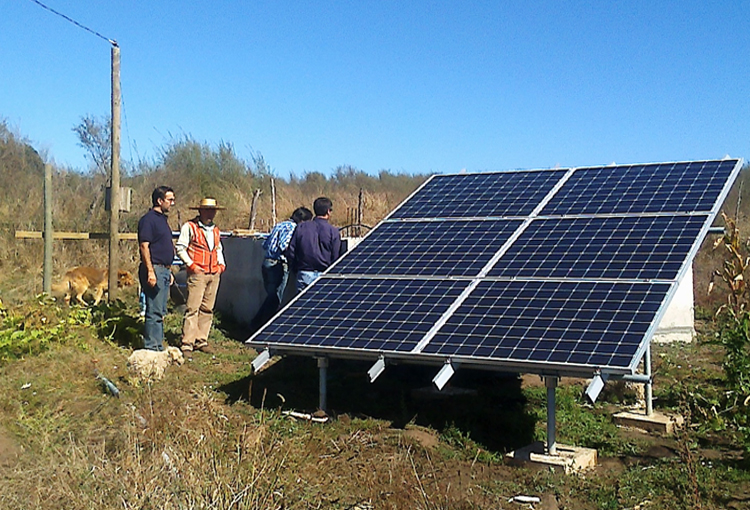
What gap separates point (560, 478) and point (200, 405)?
9.28 feet

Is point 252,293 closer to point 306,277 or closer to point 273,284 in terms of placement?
point 273,284

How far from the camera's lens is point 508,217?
9.47 m

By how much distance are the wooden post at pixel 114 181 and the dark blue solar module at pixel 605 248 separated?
6553mm

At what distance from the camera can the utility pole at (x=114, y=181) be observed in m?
12.6

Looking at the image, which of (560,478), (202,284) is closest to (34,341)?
(202,284)

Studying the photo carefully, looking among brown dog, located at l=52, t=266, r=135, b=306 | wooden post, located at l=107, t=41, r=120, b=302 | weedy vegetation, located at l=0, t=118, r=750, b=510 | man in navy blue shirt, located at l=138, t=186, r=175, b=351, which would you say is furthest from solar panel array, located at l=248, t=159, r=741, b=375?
brown dog, located at l=52, t=266, r=135, b=306

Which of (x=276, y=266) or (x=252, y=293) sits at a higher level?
(x=276, y=266)

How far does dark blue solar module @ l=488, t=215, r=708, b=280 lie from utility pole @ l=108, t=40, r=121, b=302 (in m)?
6.55

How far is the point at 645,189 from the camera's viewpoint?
9.26 m

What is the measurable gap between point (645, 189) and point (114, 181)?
753 centimetres

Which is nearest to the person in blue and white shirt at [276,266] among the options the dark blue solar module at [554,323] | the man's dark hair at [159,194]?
the man's dark hair at [159,194]

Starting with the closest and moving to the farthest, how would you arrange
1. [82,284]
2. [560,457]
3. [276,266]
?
Answer: [560,457], [276,266], [82,284]

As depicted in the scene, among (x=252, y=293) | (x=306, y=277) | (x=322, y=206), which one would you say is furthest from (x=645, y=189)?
(x=252, y=293)

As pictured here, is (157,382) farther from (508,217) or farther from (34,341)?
(508,217)
